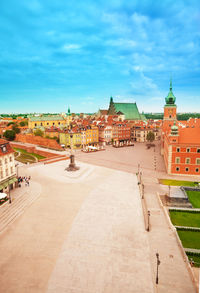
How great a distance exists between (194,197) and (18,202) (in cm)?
2823

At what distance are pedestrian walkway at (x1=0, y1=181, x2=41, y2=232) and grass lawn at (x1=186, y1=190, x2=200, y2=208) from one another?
81.6ft

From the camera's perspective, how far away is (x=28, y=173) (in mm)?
43281

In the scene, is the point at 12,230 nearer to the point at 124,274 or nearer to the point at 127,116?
the point at 124,274

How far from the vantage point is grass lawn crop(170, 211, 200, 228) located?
24678mm

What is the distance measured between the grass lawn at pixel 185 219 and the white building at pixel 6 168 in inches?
993

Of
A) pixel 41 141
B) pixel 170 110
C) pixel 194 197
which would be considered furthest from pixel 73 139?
pixel 194 197

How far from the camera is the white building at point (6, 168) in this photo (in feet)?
101

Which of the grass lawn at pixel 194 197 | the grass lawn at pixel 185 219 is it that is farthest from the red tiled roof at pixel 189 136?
the grass lawn at pixel 185 219

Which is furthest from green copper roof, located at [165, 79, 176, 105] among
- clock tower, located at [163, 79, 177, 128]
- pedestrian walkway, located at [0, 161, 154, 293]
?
pedestrian walkway, located at [0, 161, 154, 293]

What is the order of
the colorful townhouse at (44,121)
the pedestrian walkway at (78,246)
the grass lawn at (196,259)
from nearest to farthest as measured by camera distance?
the pedestrian walkway at (78,246)
the grass lawn at (196,259)
the colorful townhouse at (44,121)

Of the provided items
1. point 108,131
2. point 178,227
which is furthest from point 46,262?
point 108,131

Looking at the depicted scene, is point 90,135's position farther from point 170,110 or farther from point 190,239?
point 190,239

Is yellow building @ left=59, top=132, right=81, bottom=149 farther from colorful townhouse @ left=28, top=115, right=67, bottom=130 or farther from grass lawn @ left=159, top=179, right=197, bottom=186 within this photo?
grass lawn @ left=159, top=179, right=197, bottom=186

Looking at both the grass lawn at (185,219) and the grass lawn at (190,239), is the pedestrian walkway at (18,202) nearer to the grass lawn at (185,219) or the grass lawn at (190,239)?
the grass lawn at (190,239)
